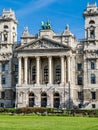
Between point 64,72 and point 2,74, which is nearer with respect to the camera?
point 64,72

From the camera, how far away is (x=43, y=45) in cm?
11012

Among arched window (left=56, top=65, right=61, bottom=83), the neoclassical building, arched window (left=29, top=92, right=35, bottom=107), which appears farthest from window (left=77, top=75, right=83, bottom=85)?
arched window (left=29, top=92, right=35, bottom=107)

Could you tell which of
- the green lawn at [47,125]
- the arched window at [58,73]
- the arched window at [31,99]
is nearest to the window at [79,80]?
the arched window at [58,73]

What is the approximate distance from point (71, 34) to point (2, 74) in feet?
74.4

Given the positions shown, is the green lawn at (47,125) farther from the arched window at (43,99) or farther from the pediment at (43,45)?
the pediment at (43,45)

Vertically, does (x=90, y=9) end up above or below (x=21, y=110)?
above

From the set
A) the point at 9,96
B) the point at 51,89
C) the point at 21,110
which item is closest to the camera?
the point at 21,110

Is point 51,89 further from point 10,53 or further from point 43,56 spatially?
point 10,53

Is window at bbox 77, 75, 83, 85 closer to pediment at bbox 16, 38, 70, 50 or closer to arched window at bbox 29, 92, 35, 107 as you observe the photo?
pediment at bbox 16, 38, 70, 50

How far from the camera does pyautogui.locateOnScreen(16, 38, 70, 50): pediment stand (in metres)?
109

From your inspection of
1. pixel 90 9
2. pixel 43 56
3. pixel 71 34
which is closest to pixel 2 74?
pixel 43 56

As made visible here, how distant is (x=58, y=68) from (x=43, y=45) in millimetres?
7501

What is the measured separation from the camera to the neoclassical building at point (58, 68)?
10813 centimetres

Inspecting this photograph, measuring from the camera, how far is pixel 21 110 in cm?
8944
